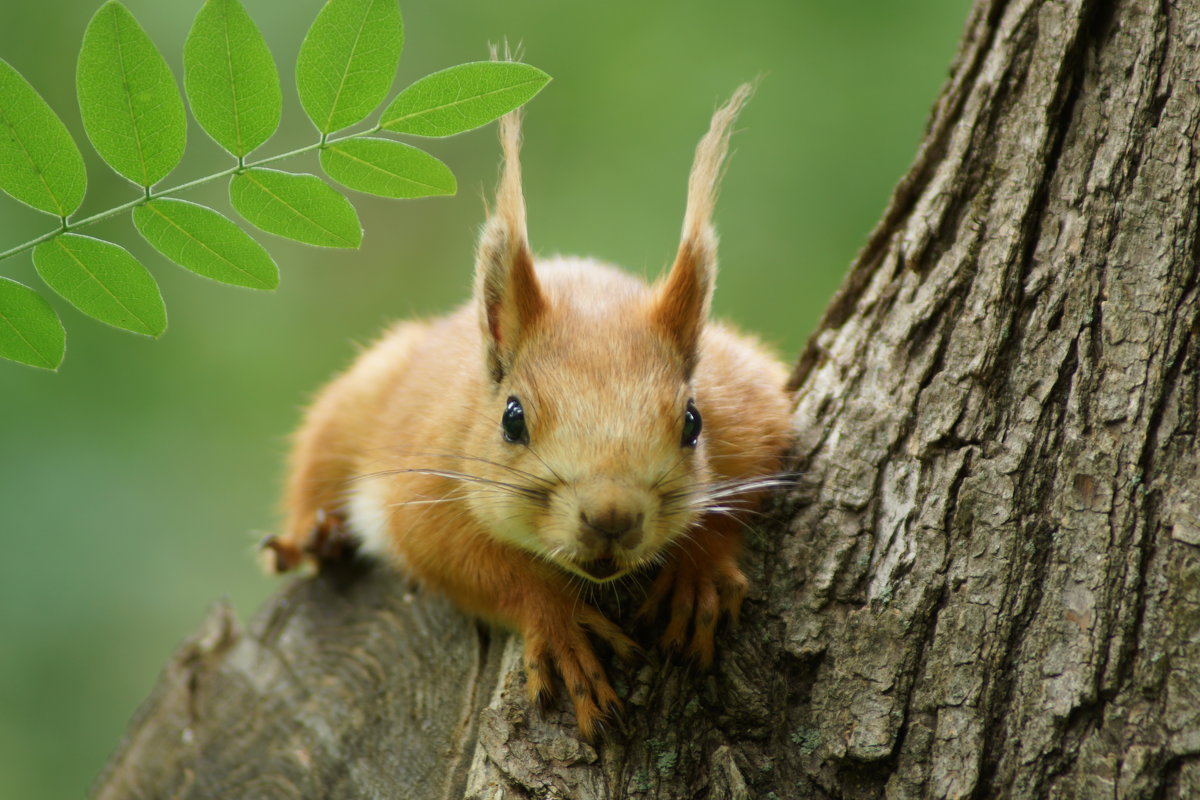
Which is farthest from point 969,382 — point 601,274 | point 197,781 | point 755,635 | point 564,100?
point 564,100

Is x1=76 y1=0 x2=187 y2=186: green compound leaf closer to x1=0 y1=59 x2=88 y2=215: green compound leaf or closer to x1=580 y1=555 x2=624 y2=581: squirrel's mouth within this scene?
x1=0 y1=59 x2=88 y2=215: green compound leaf

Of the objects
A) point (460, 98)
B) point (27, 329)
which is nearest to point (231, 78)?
point (460, 98)

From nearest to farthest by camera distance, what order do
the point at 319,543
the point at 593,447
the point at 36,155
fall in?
1. the point at 36,155
2. the point at 593,447
3. the point at 319,543

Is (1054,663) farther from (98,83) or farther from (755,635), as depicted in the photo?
(98,83)

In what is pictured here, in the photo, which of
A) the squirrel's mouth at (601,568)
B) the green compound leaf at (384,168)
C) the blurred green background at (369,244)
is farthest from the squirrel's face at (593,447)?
the blurred green background at (369,244)

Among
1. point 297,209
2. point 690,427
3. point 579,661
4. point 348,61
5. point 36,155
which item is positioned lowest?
point 579,661

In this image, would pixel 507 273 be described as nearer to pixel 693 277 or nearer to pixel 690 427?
pixel 693 277
